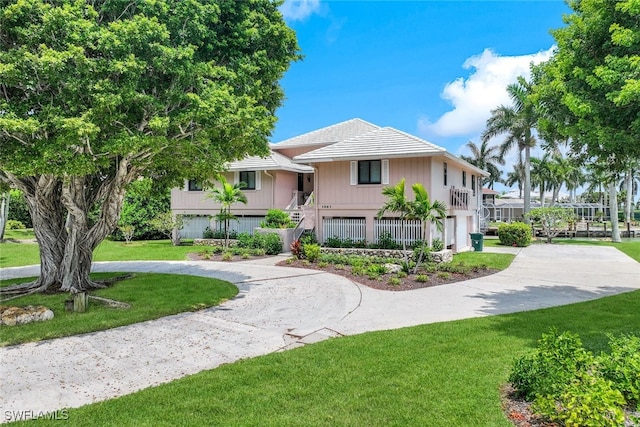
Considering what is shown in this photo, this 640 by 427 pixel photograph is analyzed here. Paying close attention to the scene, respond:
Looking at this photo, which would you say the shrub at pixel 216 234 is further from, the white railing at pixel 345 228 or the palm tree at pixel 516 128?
the palm tree at pixel 516 128

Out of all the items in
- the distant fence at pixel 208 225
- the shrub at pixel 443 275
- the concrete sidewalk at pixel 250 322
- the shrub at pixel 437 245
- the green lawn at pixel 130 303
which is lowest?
the concrete sidewalk at pixel 250 322

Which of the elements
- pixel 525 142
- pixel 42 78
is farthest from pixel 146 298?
pixel 525 142

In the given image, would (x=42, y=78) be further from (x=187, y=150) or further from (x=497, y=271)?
(x=497, y=271)

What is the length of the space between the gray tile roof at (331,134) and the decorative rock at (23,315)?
66.6ft

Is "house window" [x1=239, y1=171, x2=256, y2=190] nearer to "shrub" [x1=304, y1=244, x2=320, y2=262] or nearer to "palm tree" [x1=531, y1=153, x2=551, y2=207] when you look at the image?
"shrub" [x1=304, y1=244, x2=320, y2=262]

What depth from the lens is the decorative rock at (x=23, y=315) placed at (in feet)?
24.6

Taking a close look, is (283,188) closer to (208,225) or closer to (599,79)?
(208,225)

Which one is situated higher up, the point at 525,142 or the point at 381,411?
the point at 525,142

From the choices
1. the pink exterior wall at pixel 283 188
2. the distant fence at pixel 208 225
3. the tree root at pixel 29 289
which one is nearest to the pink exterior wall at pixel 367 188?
the pink exterior wall at pixel 283 188

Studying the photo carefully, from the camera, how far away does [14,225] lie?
3162 cm

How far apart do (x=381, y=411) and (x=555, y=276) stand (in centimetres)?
1188

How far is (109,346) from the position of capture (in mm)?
6469

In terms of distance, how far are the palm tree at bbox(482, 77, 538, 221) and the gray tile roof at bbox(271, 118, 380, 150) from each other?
36.0 feet

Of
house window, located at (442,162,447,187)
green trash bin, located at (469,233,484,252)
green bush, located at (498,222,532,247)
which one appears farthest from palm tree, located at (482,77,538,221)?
house window, located at (442,162,447,187)
